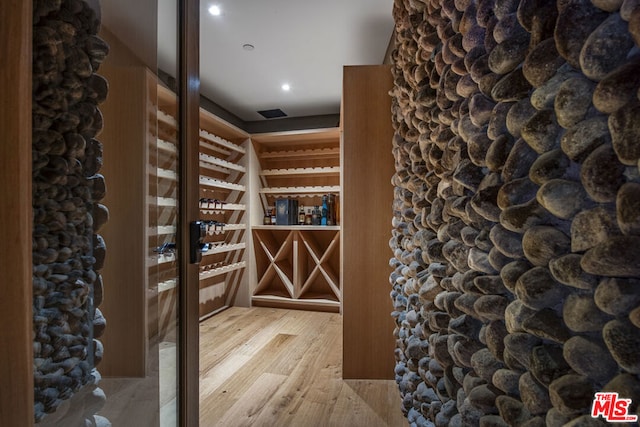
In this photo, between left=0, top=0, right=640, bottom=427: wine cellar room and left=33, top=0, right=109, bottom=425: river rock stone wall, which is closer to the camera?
left=0, top=0, right=640, bottom=427: wine cellar room

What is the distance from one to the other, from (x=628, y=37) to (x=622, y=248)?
304 mm

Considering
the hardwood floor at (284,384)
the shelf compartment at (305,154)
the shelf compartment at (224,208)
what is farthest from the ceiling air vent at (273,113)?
the hardwood floor at (284,384)

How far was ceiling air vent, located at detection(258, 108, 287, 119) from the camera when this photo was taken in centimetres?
357

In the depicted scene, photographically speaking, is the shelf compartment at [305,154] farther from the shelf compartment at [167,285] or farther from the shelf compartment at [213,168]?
the shelf compartment at [167,285]

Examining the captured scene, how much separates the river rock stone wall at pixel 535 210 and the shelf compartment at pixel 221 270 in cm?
243

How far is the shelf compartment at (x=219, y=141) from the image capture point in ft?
10.1

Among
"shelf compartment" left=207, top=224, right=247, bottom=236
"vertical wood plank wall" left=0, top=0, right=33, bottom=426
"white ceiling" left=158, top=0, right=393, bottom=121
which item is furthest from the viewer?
"shelf compartment" left=207, top=224, right=247, bottom=236

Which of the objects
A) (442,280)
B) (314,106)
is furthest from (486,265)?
(314,106)

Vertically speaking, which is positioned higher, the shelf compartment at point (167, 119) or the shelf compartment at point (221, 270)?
the shelf compartment at point (167, 119)

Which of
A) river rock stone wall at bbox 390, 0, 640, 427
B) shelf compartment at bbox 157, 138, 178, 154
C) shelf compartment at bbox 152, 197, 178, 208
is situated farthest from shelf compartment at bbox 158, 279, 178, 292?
river rock stone wall at bbox 390, 0, 640, 427

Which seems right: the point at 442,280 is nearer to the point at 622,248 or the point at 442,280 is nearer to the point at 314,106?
the point at 622,248

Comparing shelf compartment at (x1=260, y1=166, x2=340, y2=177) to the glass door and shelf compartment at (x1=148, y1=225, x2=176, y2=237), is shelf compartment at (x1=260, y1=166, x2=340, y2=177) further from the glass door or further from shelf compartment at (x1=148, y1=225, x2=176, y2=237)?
shelf compartment at (x1=148, y1=225, x2=176, y2=237)

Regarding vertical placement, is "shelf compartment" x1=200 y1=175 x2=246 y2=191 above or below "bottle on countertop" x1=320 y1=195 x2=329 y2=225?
above

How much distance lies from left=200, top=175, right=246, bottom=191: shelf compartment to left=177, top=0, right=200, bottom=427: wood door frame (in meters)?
1.93
